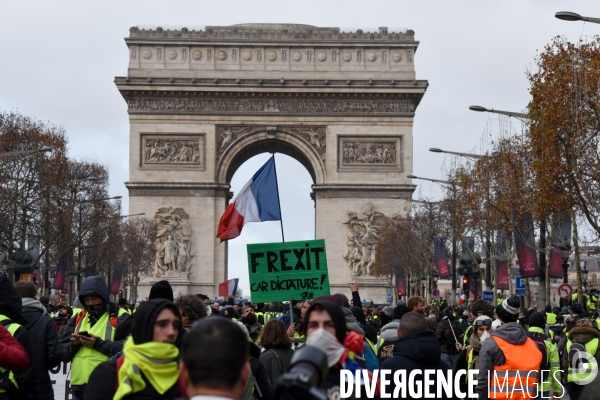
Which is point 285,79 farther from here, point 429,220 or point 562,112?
point 562,112

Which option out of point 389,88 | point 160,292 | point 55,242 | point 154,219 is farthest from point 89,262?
point 160,292

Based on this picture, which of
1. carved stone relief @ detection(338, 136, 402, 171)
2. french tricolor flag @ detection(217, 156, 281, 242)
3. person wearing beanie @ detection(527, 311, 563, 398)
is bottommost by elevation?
person wearing beanie @ detection(527, 311, 563, 398)

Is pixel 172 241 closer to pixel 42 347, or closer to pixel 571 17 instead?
pixel 571 17

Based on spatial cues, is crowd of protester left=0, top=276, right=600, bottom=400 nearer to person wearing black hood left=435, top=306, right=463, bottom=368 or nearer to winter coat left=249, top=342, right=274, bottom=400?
winter coat left=249, top=342, right=274, bottom=400

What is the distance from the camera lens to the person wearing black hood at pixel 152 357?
23.1ft

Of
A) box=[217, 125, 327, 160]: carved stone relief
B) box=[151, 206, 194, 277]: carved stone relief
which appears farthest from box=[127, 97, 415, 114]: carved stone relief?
box=[151, 206, 194, 277]: carved stone relief

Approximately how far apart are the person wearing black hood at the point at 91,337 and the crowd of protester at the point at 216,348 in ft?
0.03

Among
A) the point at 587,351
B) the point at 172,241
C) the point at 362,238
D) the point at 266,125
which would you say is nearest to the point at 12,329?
the point at 587,351

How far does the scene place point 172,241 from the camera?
63.5 metres

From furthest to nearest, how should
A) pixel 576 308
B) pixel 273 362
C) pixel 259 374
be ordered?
pixel 576 308
pixel 273 362
pixel 259 374

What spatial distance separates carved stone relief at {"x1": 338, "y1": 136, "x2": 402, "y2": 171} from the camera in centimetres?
6469

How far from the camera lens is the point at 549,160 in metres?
32.5

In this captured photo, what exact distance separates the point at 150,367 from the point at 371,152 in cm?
5814

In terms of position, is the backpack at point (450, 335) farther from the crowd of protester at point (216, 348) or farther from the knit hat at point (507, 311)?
the knit hat at point (507, 311)
